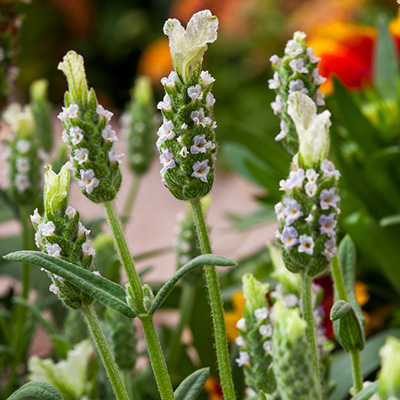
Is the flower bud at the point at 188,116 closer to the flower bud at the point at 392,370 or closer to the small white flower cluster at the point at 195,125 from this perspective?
the small white flower cluster at the point at 195,125

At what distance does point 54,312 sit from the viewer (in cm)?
70

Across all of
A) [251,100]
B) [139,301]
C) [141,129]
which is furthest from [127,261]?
[251,100]

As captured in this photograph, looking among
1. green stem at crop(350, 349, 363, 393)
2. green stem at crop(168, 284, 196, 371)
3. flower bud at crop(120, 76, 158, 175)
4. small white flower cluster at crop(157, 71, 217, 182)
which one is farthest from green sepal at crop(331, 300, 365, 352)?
flower bud at crop(120, 76, 158, 175)

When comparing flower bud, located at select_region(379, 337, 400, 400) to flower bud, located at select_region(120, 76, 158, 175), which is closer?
flower bud, located at select_region(379, 337, 400, 400)

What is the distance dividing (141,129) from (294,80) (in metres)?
0.36

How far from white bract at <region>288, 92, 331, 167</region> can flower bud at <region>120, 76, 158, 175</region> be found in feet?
1.29

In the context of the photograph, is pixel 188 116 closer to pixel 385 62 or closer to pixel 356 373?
pixel 356 373

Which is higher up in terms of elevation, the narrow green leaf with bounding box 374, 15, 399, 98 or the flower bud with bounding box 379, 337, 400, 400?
the narrow green leaf with bounding box 374, 15, 399, 98

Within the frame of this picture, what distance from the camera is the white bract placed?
0.96 ft

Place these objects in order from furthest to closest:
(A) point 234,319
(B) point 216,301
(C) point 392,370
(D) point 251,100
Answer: (D) point 251,100
(A) point 234,319
(B) point 216,301
(C) point 392,370

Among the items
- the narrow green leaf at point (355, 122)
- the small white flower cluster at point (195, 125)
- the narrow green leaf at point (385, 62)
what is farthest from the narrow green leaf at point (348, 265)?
the narrow green leaf at point (385, 62)

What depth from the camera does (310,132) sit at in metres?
0.29

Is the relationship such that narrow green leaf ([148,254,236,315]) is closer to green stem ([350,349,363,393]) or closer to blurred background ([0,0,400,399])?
green stem ([350,349,363,393])

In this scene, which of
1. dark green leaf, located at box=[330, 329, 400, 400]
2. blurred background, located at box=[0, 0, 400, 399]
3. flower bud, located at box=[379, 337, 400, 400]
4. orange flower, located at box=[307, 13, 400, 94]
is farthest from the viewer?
orange flower, located at box=[307, 13, 400, 94]
